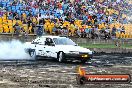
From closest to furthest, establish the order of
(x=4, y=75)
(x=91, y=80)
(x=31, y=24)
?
(x=91, y=80) → (x=4, y=75) → (x=31, y=24)

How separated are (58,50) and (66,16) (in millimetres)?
14619

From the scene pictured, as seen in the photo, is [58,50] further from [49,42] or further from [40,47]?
[40,47]

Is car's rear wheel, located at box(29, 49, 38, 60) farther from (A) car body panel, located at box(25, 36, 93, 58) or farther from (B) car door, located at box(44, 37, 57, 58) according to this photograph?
(B) car door, located at box(44, 37, 57, 58)

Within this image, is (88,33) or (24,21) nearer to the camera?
(24,21)

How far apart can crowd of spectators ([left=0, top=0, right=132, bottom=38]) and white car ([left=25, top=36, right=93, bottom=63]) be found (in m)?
7.77

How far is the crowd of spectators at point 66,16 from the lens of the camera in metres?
32.1

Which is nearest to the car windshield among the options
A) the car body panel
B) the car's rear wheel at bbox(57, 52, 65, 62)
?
the car body panel

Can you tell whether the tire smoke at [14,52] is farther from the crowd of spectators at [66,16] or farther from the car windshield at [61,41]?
the crowd of spectators at [66,16]

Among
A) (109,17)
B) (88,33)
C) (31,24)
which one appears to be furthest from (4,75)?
(109,17)

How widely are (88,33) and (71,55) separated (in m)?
14.0

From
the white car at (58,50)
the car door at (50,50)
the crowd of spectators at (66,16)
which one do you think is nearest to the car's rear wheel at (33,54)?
the white car at (58,50)

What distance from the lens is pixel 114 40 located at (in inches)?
1399

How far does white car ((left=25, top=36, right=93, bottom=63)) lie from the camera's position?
67.9 feet

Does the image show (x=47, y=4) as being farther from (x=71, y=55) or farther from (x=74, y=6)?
(x=71, y=55)
